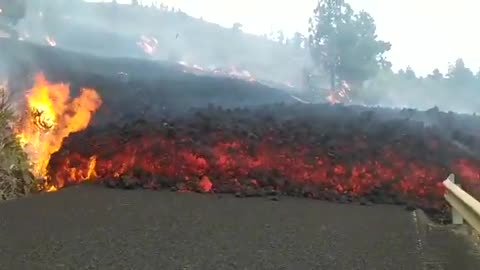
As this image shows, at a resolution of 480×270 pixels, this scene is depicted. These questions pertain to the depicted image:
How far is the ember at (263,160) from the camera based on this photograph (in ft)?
31.5

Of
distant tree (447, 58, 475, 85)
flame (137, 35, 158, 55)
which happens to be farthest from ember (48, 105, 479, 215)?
flame (137, 35, 158, 55)

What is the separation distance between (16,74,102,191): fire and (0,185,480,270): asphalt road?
3613mm

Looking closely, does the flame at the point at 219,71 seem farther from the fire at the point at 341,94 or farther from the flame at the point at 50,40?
the flame at the point at 50,40

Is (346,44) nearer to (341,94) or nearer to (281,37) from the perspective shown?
(341,94)

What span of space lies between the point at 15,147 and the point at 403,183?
813cm

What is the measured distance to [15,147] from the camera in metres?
11.2

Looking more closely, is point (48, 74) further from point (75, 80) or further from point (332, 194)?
point (332, 194)

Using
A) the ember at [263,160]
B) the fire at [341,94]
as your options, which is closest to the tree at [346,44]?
the fire at [341,94]

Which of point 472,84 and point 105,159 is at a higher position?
point 472,84

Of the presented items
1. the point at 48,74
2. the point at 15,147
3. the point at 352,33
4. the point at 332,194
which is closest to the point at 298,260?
the point at 332,194

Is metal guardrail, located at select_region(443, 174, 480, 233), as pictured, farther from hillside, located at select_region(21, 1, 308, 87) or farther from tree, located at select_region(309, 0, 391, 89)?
hillside, located at select_region(21, 1, 308, 87)

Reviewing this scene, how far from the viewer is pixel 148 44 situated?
293 ft

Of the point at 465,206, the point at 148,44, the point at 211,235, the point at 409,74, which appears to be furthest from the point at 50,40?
the point at 465,206

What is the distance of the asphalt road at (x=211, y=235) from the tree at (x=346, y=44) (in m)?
43.5
